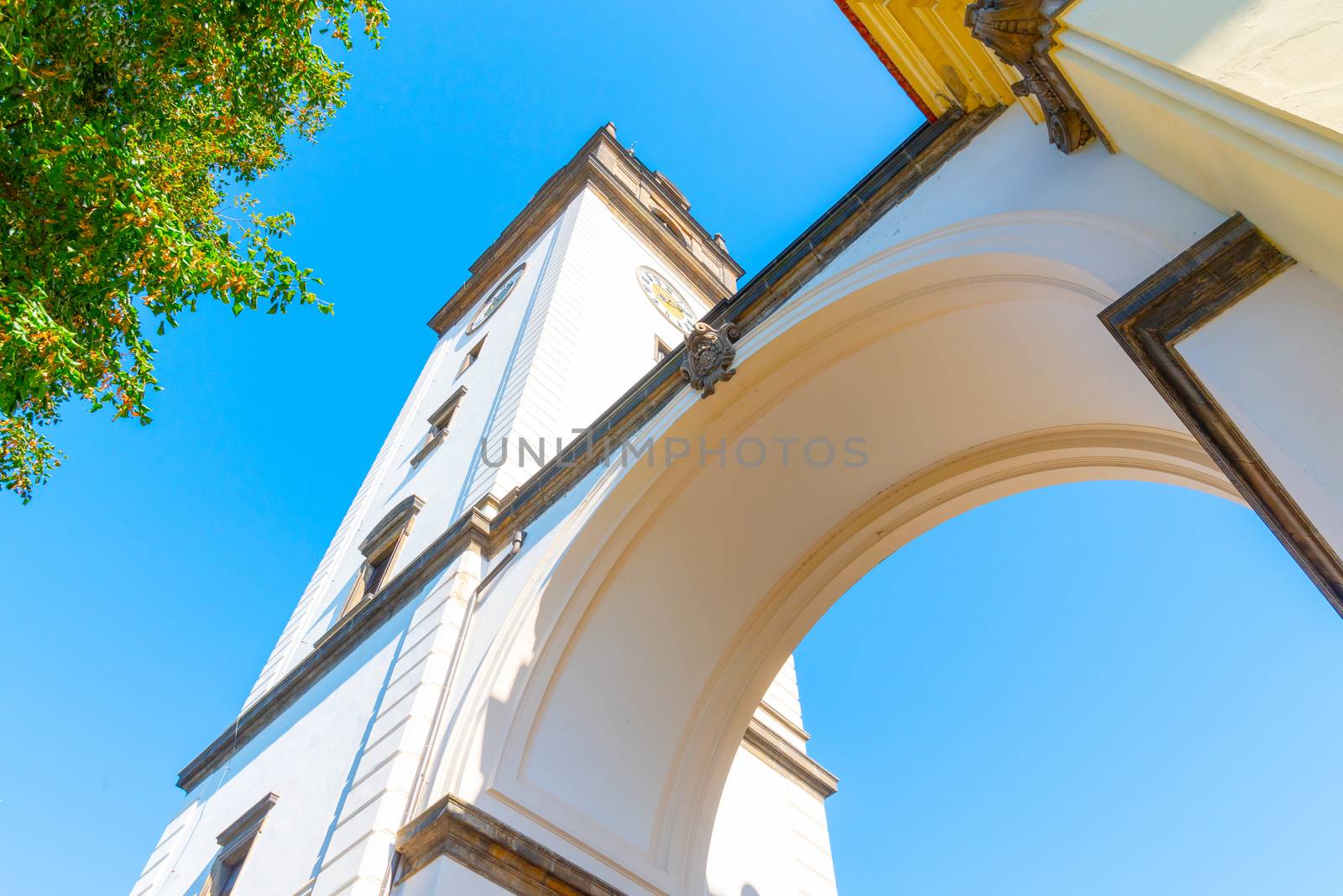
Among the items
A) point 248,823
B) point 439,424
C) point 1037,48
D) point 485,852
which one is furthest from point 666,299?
point 1037,48

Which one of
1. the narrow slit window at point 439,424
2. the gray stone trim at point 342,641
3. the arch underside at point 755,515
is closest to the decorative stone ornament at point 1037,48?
the arch underside at point 755,515

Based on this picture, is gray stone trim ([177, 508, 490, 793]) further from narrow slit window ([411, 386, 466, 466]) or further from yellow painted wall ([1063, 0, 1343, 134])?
yellow painted wall ([1063, 0, 1343, 134])

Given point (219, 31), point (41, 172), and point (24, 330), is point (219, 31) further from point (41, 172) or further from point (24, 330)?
point (24, 330)

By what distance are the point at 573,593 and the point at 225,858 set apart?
545cm

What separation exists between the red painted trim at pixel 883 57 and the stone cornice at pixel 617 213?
539 inches

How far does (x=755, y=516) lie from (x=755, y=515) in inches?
0.5

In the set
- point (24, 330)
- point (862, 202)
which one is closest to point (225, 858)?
point (24, 330)

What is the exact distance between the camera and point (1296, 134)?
3633 mm

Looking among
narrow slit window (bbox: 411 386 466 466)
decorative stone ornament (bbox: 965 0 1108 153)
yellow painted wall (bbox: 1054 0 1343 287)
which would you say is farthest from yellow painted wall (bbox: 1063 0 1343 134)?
narrow slit window (bbox: 411 386 466 466)

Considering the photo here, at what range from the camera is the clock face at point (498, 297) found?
67.7 feet

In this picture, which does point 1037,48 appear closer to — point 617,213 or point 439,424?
point 439,424

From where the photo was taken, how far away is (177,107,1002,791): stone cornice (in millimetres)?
7902

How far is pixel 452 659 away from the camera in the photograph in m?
9.61

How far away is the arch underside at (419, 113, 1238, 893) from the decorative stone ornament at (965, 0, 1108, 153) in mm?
1028
